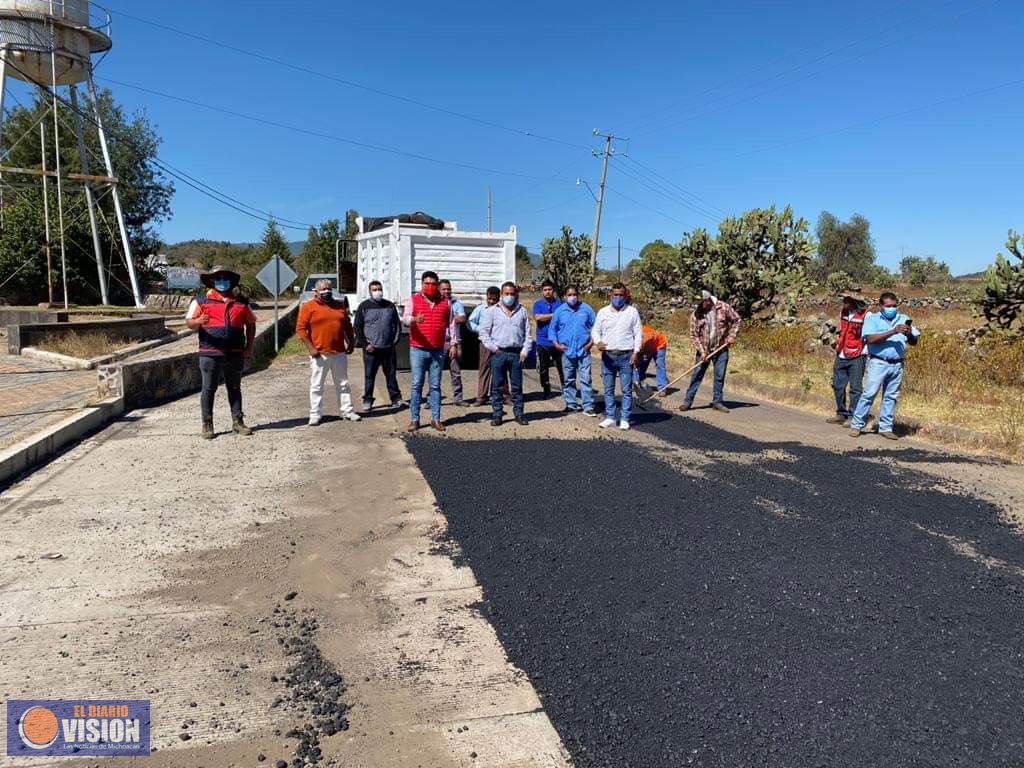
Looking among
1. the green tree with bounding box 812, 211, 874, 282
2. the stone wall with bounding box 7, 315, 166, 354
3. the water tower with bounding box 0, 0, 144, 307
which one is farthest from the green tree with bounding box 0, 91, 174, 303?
the green tree with bounding box 812, 211, 874, 282

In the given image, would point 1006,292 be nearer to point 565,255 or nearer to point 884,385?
point 884,385

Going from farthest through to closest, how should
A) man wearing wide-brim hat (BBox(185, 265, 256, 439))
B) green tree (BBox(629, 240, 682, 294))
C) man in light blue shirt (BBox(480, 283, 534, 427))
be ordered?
green tree (BBox(629, 240, 682, 294))
man in light blue shirt (BBox(480, 283, 534, 427))
man wearing wide-brim hat (BBox(185, 265, 256, 439))

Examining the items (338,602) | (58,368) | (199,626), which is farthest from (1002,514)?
(58,368)

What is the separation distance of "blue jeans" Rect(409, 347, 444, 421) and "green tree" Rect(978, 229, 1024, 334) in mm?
12427

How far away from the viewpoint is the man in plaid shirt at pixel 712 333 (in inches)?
399

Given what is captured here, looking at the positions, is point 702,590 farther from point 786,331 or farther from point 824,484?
point 786,331

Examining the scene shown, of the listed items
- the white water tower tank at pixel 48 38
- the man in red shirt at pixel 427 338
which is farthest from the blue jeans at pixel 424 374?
the white water tower tank at pixel 48 38

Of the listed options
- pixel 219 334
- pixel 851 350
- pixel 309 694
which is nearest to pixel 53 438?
pixel 219 334

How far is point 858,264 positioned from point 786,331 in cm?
4649

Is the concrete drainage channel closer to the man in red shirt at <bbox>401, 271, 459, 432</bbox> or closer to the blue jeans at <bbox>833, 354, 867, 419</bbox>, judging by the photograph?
the man in red shirt at <bbox>401, 271, 459, 432</bbox>

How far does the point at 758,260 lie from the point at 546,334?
38.0 ft

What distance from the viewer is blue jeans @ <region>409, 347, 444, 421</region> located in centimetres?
859

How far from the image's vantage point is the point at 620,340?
9102 mm

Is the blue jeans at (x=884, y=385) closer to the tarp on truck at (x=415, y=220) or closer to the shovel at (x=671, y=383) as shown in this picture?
the shovel at (x=671, y=383)
